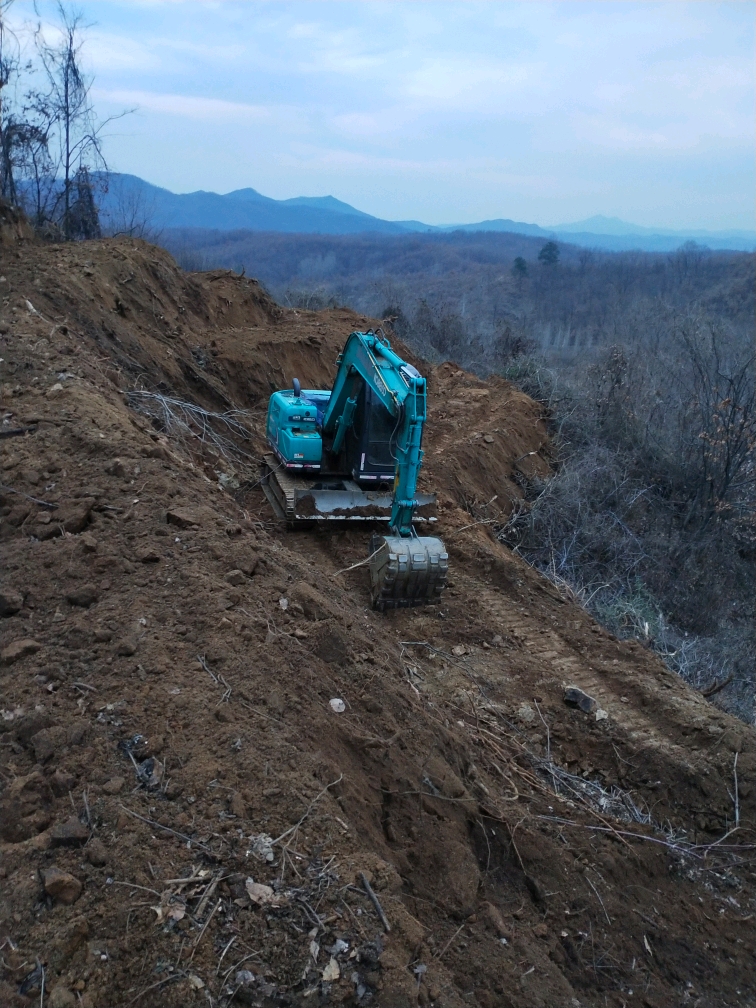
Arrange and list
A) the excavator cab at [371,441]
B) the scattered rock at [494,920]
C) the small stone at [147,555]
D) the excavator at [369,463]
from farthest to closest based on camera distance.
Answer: the excavator cab at [371,441] → the excavator at [369,463] → the small stone at [147,555] → the scattered rock at [494,920]

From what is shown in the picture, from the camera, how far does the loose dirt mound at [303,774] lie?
300cm

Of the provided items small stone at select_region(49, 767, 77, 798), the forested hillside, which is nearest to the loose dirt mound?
small stone at select_region(49, 767, 77, 798)

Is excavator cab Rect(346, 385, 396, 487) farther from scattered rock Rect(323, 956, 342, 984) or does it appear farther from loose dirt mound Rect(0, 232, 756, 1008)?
scattered rock Rect(323, 956, 342, 984)

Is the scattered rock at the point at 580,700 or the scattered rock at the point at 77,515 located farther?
the scattered rock at the point at 580,700

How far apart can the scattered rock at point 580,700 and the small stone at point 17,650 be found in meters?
4.41

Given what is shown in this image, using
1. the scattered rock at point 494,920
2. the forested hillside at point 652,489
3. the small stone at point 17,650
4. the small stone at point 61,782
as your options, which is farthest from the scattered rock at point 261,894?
the forested hillside at point 652,489

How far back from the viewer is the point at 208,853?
321 cm

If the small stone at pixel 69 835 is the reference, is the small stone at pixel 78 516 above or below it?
above

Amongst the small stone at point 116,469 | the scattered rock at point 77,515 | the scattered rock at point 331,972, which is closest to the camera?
the scattered rock at point 331,972

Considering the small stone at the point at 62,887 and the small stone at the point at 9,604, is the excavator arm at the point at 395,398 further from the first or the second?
the small stone at the point at 62,887

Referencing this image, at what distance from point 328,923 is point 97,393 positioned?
5.91m

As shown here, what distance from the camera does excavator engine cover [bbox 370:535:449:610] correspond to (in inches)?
283

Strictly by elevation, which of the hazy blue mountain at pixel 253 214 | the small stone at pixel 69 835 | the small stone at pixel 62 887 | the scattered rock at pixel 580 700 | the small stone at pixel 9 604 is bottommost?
the scattered rock at pixel 580 700

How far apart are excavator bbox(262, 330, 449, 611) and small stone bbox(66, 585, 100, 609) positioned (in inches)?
124
